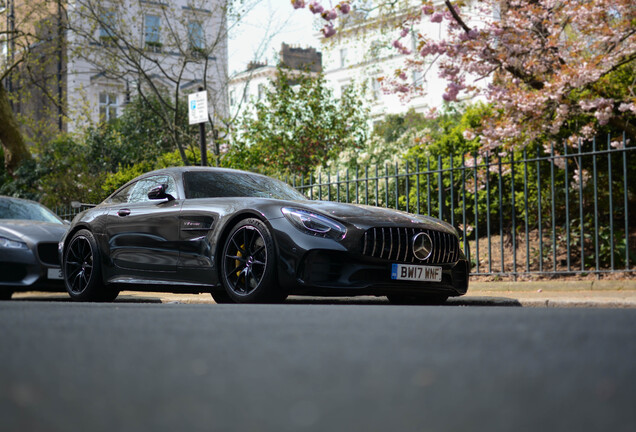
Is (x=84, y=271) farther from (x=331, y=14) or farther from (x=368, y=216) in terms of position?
(x=331, y=14)

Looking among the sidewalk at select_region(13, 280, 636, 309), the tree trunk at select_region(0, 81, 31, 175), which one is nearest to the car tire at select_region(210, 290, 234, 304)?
the sidewalk at select_region(13, 280, 636, 309)

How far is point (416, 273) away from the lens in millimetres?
7270

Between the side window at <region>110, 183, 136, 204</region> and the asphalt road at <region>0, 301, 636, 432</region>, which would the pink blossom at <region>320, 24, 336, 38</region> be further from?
→ the asphalt road at <region>0, 301, 636, 432</region>

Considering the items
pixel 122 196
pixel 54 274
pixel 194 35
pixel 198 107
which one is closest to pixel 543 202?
pixel 198 107

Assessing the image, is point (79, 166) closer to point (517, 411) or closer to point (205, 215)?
point (205, 215)

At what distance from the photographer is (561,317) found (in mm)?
5152

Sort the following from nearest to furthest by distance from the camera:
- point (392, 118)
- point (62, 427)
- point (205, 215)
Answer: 1. point (62, 427)
2. point (205, 215)
3. point (392, 118)

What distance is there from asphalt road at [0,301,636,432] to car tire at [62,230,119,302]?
4.12m

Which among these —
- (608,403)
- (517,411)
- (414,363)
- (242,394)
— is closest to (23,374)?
(242,394)

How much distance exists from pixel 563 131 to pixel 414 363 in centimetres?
986

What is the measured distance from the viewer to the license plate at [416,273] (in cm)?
711

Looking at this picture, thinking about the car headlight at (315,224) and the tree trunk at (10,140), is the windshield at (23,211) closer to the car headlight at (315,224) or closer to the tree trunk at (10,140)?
the car headlight at (315,224)

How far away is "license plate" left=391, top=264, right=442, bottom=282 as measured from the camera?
7.11 meters

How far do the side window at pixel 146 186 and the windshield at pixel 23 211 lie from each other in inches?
113
